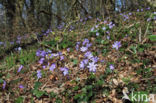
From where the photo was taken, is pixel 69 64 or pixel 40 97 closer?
pixel 40 97

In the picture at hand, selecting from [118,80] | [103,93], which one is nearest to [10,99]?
[103,93]

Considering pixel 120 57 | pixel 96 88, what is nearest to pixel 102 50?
pixel 120 57

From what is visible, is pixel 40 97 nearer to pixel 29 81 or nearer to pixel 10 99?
pixel 10 99

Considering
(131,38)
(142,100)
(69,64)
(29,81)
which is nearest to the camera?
(142,100)

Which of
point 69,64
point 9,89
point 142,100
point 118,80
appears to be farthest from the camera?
point 69,64

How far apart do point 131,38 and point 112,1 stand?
1.51 meters

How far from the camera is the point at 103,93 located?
6.49 feet

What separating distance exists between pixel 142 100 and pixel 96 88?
2.15ft

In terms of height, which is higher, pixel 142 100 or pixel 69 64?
pixel 69 64

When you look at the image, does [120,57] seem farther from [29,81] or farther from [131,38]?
[29,81]

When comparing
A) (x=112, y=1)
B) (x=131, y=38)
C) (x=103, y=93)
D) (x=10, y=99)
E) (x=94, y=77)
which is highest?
(x=112, y=1)

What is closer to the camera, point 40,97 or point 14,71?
point 40,97

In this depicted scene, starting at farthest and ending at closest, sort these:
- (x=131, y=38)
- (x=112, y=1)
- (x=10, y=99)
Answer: (x=112, y=1)
(x=131, y=38)
(x=10, y=99)

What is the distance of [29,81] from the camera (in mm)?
3027
